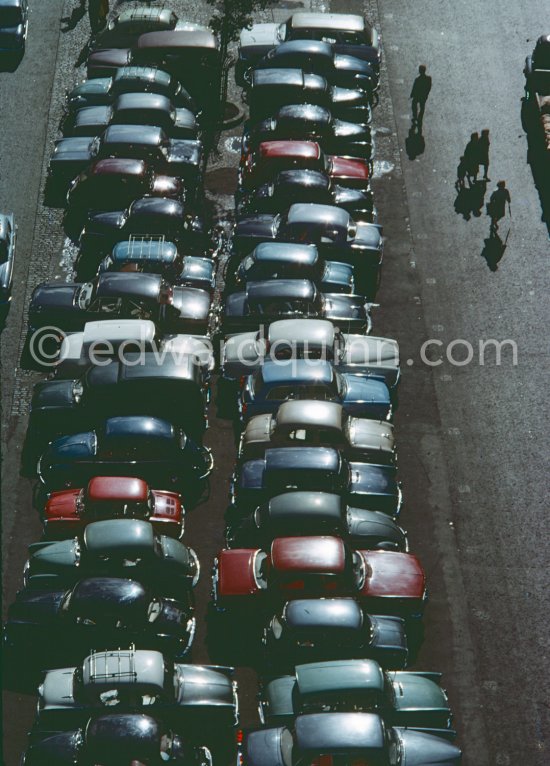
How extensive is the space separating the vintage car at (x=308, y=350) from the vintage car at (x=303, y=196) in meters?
4.36

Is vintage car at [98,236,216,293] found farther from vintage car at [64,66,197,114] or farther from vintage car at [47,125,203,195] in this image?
vintage car at [64,66,197,114]

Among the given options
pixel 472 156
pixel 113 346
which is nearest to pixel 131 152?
pixel 113 346

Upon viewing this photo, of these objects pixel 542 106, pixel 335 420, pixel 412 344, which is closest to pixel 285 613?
pixel 335 420

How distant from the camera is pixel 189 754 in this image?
14875mm

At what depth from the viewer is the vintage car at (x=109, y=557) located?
16.6 m

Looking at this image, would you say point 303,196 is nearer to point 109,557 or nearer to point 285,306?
point 285,306

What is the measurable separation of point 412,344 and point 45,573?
33.5ft

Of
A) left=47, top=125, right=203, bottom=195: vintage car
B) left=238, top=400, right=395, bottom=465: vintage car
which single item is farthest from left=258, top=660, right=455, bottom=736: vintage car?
left=47, top=125, right=203, bottom=195: vintage car

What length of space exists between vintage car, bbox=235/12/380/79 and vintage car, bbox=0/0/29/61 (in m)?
7.32

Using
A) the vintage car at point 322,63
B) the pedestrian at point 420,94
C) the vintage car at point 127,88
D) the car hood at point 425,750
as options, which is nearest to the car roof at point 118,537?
the car hood at point 425,750

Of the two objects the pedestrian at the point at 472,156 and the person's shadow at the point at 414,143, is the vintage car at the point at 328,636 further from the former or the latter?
the person's shadow at the point at 414,143

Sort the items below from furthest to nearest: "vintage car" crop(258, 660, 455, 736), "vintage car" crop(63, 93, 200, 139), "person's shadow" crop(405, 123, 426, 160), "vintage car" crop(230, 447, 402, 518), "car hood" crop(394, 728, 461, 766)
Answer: "person's shadow" crop(405, 123, 426, 160)
"vintage car" crop(63, 93, 200, 139)
"vintage car" crop(230, 447, 402, 518)
"vintage car" crop(258, 660, 455, 736)
"car hood" crop(394, 728, 461, 766)

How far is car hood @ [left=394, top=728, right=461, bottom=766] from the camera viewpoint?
14.8 meters

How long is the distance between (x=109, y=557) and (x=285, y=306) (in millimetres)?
7441
